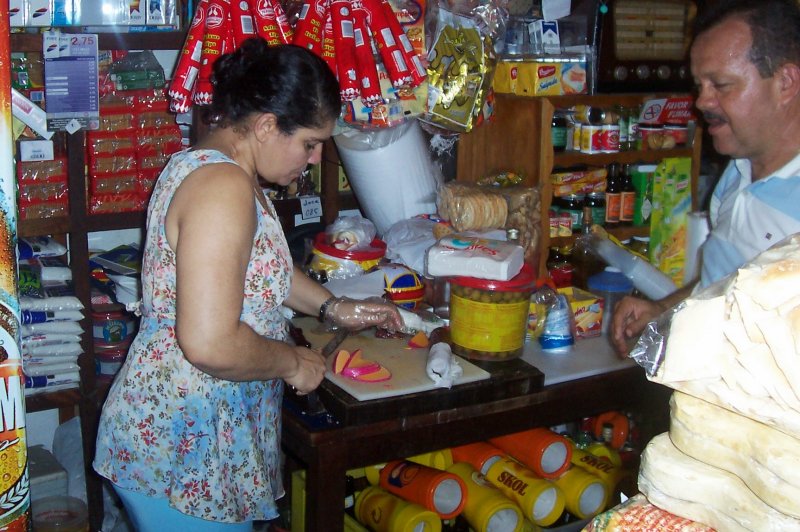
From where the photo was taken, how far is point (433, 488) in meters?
2.28

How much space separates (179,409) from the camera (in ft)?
5.50

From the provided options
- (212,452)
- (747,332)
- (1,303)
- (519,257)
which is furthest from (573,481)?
(747,332)

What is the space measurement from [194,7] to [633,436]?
6.20ft

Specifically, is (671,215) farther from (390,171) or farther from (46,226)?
(46,226)

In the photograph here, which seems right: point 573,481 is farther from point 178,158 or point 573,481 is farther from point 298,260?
point 178,158

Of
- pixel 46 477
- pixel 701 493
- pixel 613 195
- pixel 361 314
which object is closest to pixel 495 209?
pixel 613 195

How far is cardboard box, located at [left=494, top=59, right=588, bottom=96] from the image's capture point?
263 cm

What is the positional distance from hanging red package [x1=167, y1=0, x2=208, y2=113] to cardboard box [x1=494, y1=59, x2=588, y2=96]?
929mm

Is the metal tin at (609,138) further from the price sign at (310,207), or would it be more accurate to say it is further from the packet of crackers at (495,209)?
the price sign at (310,207)

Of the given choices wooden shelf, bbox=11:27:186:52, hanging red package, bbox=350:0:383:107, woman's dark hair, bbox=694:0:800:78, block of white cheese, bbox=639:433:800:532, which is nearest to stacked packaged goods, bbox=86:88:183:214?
wooden shelf, bbox=11:27:186:52

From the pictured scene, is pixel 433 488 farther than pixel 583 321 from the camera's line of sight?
No

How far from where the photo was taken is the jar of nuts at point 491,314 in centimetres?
215

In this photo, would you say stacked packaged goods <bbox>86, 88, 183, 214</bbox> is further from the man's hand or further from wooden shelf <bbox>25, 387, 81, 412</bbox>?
the man's hand

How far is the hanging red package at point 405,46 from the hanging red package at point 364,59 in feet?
0.22
